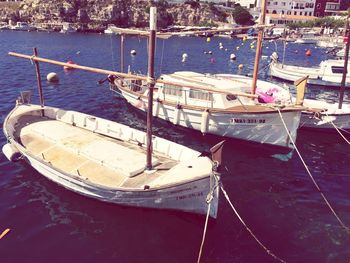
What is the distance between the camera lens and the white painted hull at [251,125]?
23109mm

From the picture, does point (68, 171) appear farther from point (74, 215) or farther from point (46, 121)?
point (46, 121)

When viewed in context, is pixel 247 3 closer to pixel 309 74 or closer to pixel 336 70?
pixel 309 74

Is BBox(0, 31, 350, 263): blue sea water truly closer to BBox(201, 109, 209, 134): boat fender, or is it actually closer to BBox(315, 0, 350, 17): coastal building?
BBox(201, 109, 209, 134): boat fender

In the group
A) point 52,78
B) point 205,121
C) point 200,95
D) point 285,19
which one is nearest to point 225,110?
point 205,121

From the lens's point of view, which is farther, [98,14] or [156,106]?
[98,14]

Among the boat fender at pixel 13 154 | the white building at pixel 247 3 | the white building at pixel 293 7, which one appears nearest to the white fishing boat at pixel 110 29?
the boat fender at pixel 13 154

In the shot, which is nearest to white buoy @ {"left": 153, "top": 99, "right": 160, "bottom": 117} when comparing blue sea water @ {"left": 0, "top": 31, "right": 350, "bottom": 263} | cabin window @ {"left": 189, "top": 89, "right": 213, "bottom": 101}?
blue sea water @ {"left": 0, "top": 31, "right": 350, "bottom": 263}

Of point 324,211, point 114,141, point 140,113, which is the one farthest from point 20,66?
point 324,211

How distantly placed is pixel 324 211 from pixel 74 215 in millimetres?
13368

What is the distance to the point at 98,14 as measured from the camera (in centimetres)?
13625

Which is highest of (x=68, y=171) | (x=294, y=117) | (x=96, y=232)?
(x=294, y=117)

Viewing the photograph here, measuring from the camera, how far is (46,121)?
77.3 ft

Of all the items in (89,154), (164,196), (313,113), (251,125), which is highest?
(313,113)

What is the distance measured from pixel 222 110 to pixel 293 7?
14283 centimetres
